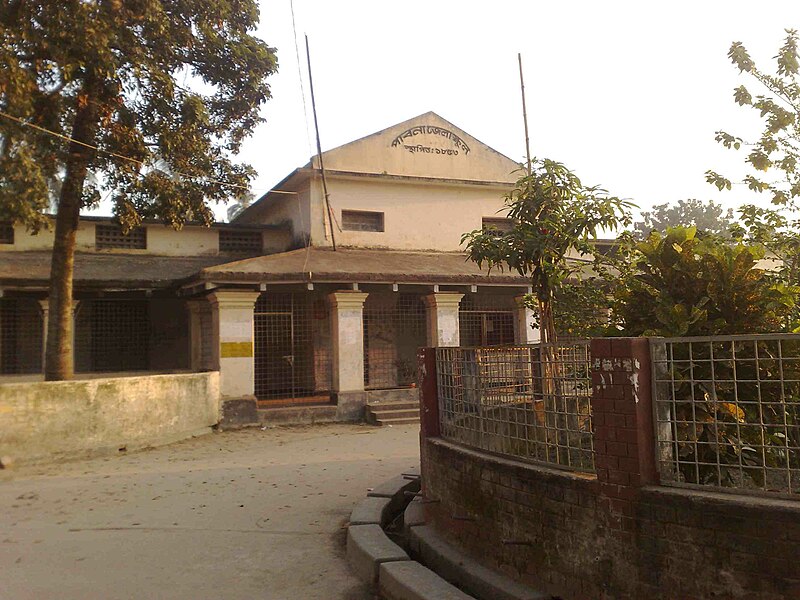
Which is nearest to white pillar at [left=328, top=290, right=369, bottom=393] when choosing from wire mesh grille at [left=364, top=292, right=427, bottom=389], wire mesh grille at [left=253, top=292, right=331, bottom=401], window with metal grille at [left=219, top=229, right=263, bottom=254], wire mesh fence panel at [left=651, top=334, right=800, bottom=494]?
wire mesh grille at [left=253, top=292, right=331, bottom=401]

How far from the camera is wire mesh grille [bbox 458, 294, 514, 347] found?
16.0 metres

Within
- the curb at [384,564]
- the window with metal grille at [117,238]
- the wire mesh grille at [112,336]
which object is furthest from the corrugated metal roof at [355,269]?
the curb at [384,564]

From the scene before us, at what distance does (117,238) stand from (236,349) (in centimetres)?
522

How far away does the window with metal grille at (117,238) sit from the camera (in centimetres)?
1522

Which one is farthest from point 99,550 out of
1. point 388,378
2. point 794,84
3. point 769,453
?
point 388,378

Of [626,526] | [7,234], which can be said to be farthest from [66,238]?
[626,526]

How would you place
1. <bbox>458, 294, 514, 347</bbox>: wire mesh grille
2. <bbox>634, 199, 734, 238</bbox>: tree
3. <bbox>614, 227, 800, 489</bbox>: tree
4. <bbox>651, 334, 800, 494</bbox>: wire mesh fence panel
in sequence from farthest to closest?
<bbox>634, 199, 734, 238</bbox>: tree → <bbox>458, 294, 514, 347</bbox>: wire mesh grille → <bbox>614, 227, 800, 489</bbox>: tree → <bbox>651, 334, 800, 494</bbox>: wire mesh fence panel

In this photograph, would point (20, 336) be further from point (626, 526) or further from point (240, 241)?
point (626, 526)

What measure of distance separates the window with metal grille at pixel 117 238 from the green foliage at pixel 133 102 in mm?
4243

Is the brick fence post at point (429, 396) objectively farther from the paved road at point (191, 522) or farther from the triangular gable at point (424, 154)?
the triangular gable at point (424, 154)

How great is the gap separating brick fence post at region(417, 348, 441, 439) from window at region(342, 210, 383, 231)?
1043cm

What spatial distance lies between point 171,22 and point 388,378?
30.1 ft

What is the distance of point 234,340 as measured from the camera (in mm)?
12484

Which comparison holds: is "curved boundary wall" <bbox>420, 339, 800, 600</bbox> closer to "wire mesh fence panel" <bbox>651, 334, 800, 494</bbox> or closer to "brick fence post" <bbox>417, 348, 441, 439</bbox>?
"wire mesh fence panel" <bbox>651, 334, 800, 494</bbox>
